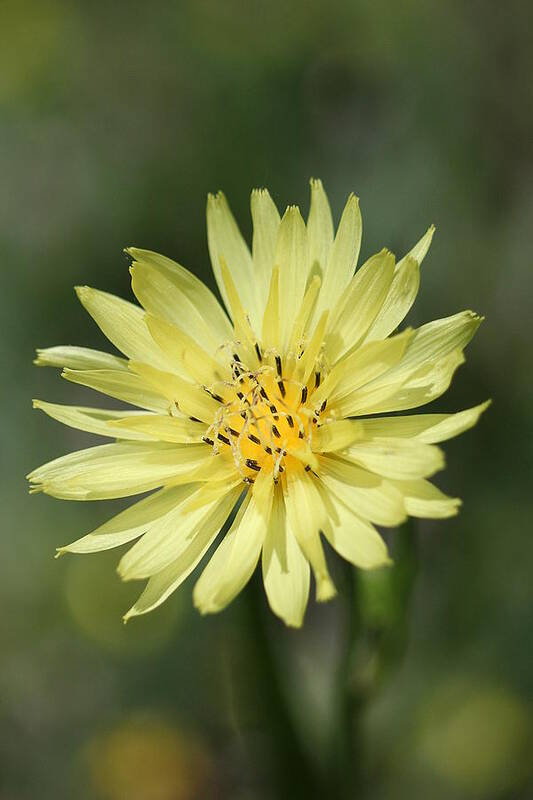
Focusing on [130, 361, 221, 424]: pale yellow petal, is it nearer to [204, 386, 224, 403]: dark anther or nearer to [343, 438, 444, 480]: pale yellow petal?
[204, 386, 224, 403]: dark anther

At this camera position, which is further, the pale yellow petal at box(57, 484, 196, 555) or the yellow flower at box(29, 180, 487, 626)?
the pale yellow petal at box(57, 484, 196, 555)

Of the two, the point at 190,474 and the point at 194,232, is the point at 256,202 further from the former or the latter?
the point at 194,232

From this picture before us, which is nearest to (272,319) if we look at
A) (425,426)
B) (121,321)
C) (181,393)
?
(181,393)

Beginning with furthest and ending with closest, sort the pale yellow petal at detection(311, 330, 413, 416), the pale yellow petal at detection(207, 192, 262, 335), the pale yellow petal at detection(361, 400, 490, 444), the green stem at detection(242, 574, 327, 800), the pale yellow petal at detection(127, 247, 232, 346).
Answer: the green stem at detection(242, 574, 327, 800), the pale yellow petal at detection(207, 192, 262, 335), the pale yellow petal at detection(127, 247, 232, 346), the pale yellow petal at detection(311, 330, 413, 416), the pale yellow petal at detection(361, 400, 490, 444)

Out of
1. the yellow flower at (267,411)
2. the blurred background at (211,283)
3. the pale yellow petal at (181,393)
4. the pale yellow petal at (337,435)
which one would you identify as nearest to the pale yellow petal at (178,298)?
the yellow flower at (267,411)

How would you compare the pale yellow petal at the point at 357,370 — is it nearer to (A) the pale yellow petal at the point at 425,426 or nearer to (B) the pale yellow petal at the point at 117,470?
(A) the pale yellow petal at the point at 425,426

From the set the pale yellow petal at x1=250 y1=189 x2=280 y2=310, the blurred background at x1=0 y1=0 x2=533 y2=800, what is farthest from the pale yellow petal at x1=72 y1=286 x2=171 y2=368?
the blurred background at x1=0 y1=0 x2=533 y2=800

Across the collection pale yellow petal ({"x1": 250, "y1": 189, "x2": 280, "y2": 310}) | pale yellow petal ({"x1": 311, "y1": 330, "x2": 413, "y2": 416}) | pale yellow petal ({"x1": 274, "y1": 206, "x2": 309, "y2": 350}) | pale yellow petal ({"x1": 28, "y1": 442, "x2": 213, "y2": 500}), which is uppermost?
pale yellow petal ({"x1": 250, "y1": 189, "x2": 280, "y2": 310})
